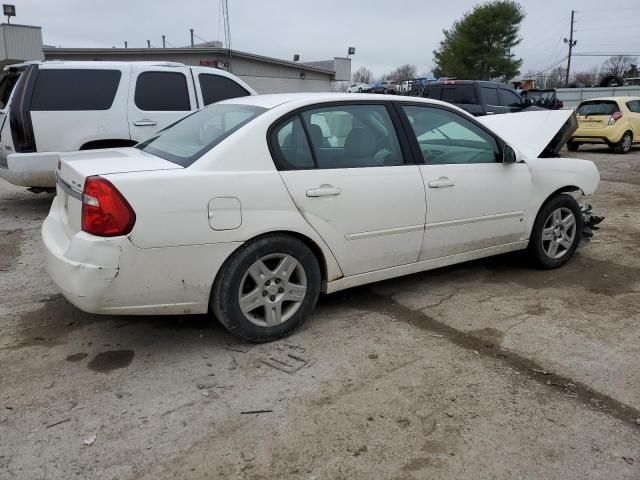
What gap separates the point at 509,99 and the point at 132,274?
1293cm

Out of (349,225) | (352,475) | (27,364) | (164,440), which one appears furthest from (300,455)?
(27,364)

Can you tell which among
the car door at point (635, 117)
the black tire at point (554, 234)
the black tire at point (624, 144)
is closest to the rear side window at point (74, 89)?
the black tire at point (554, 234)

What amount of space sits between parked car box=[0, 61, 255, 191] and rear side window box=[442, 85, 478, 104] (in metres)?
8.05

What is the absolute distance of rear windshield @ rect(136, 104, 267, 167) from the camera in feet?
11.1

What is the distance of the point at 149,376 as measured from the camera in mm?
3125

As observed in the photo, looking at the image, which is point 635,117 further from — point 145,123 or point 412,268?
point 412,268

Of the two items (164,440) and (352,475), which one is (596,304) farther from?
(164,440)

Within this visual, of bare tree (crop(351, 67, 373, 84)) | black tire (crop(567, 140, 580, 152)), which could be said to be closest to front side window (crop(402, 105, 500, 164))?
black tire (crop(567, 140, 580, 152))

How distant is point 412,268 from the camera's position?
13.5 feet

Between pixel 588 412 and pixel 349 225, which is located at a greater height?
pixel 349 225

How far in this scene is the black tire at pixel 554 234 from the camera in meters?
4.80

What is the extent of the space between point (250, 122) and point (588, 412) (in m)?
2.52

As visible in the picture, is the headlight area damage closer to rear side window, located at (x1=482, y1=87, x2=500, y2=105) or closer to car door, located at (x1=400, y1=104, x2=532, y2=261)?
car door, located at (x1=400, y1=104, x2=532, y2=261)

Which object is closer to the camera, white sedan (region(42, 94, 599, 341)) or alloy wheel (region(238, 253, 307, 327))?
white sedan (region(42, 94, 599, 341))
